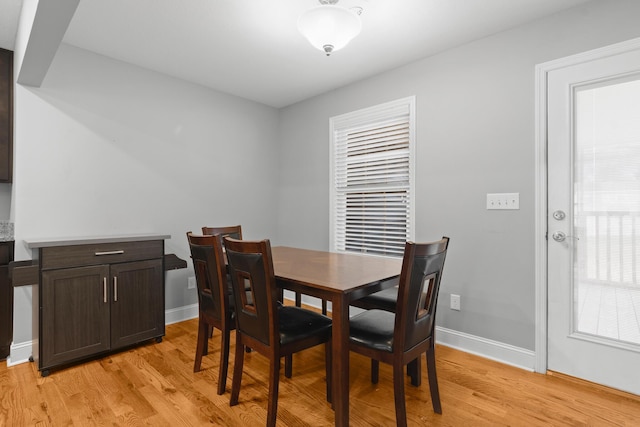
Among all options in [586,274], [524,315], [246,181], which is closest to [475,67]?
[586,274]

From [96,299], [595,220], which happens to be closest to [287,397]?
[96,299]

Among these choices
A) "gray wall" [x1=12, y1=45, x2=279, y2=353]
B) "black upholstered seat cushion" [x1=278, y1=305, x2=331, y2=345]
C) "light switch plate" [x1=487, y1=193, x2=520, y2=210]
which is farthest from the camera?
"gray wall" [x1=12, y1=45, x2=279, y2=353]

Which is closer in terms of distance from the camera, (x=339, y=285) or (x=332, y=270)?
(x=339, y=285)

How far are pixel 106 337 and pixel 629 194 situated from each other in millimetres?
3663

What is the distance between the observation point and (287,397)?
1992 mm

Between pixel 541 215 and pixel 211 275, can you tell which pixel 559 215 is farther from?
pixel 211 275

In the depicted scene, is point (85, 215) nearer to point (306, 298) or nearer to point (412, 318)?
point (306, 298)

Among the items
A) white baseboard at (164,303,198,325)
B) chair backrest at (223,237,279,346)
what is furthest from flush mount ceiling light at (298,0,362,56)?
white baseboard at (164,303,198,325)

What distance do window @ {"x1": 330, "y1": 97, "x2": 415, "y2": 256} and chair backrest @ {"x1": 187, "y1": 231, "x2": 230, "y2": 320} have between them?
5.74 ft

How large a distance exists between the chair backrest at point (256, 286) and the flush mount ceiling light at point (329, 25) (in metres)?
1.19

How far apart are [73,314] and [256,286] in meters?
1.64

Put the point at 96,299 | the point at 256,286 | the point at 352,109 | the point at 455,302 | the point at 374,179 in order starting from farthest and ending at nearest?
the point at 352,109, the point at 374,179, the point at 455,302, the point at 96,299, the point at 256,286

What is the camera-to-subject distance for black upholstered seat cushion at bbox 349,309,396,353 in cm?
161

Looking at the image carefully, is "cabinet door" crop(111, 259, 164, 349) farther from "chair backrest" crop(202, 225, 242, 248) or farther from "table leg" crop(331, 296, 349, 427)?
"table leg" crop(331, 296, 349, 427)
